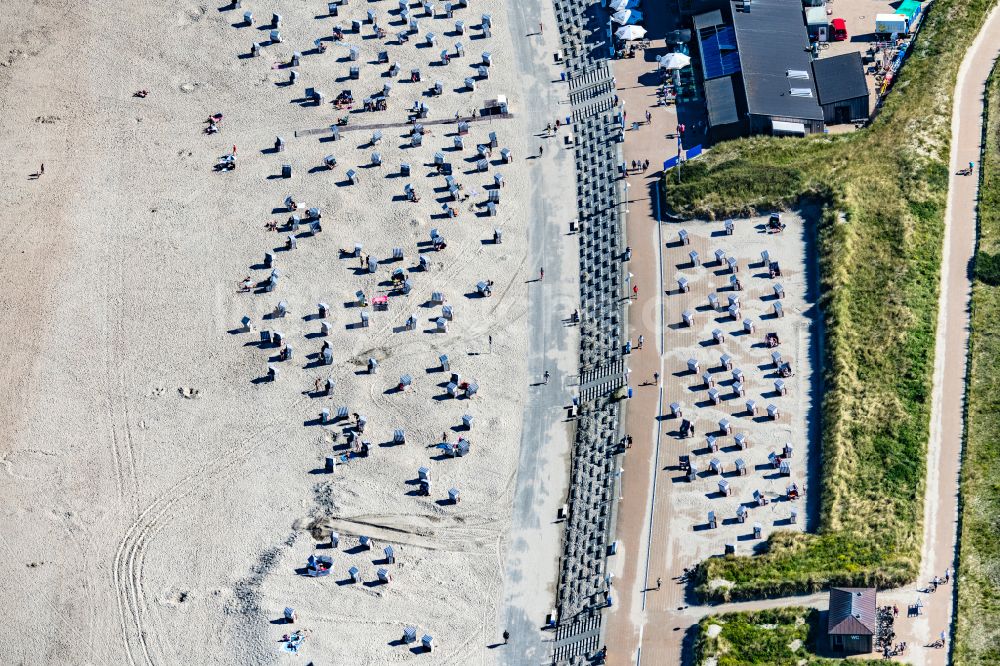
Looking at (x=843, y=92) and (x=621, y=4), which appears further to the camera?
(x=621, y=4)

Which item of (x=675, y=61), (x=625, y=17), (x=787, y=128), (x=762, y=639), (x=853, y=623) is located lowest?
(x=762, y=639)

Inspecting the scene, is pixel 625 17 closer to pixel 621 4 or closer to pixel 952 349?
pixel 621 4

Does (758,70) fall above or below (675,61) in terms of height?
below

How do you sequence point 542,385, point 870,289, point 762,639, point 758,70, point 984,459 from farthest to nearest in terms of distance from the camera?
1. point 758,70
2. point 870,289
3. point 542,385
4. point 984,459
5. point 762,639

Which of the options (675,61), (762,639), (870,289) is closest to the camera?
(762,639)

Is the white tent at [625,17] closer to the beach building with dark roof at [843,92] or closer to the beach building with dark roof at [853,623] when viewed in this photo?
the beach building with dark roof at [843,92]

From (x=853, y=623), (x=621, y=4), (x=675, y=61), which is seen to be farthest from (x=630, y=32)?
(x=853, y=623)

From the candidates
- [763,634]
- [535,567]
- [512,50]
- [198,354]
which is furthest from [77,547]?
[512,50]
